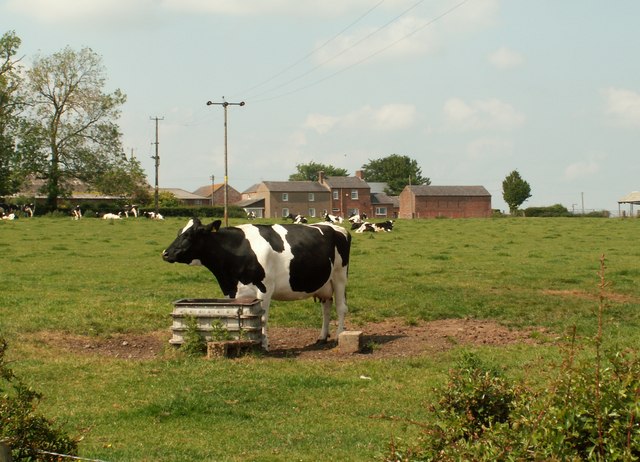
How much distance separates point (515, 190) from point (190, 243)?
134m

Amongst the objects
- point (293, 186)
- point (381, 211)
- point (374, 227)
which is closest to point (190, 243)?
point (374, 227)

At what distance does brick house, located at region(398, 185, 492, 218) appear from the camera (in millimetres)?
139125

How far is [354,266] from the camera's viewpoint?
3033 cm

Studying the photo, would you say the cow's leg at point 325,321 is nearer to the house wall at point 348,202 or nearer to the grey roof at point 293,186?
the grey roof at point 293,186

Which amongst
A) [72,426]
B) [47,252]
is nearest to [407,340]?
[72,426]

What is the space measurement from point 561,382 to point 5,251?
3328cm

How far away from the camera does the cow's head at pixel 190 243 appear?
1652cm

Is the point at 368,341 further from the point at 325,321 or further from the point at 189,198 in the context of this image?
the point at 189,198

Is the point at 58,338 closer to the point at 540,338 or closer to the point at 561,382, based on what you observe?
→ the point at 540,338

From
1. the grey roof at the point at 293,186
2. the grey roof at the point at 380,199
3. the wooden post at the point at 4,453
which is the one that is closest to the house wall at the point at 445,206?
the grey roof at the point at 380,199

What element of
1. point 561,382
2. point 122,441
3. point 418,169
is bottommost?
point 122,441

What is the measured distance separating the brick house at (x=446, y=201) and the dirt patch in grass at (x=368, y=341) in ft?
393

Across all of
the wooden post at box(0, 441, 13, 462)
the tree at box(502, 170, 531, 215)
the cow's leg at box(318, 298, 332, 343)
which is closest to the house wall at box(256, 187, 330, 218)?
the tree at box(502, 170, 531, 215)

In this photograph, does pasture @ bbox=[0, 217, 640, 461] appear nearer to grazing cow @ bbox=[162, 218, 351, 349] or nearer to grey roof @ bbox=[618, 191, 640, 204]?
grazing cow @ bbox=[162, 218, 351, 349]
